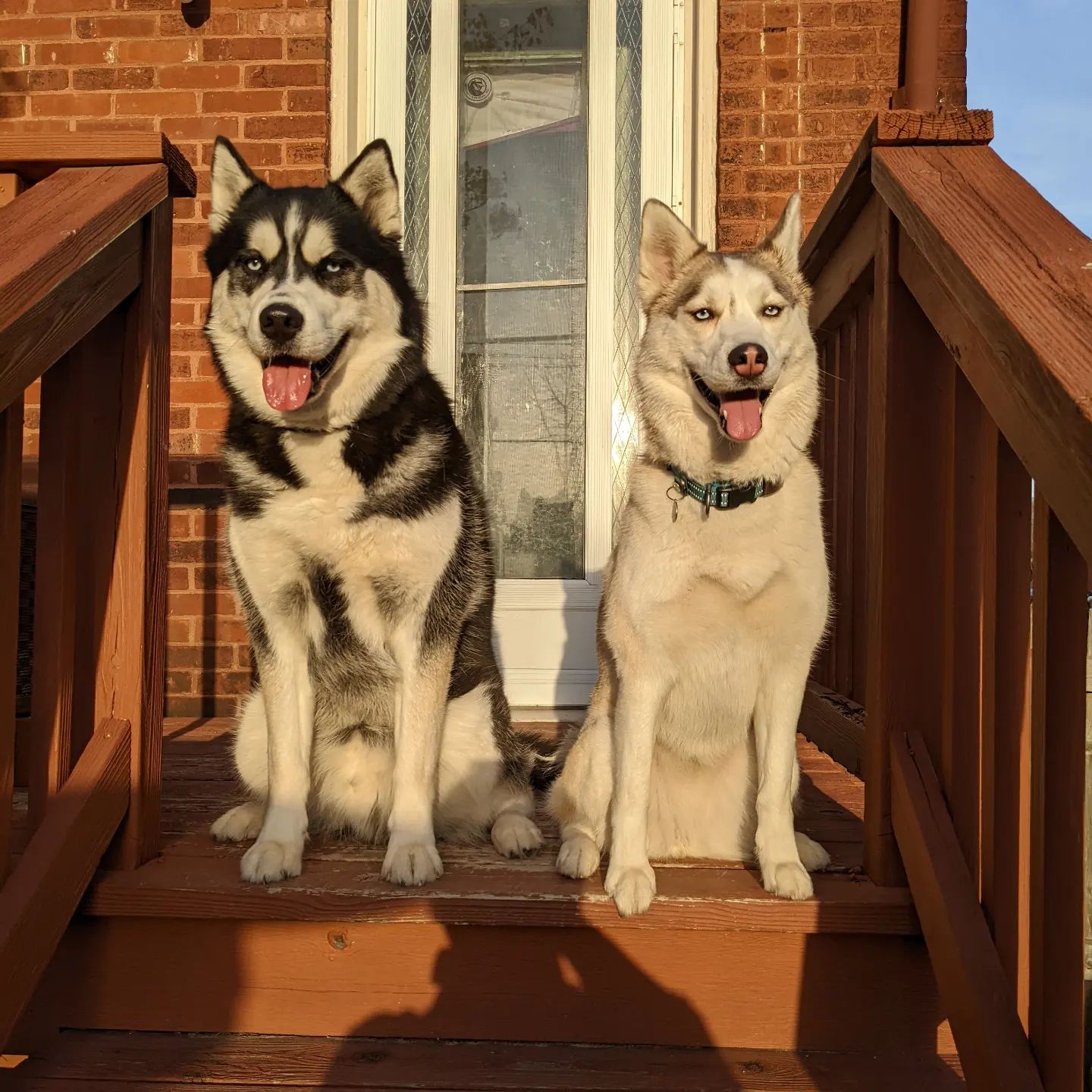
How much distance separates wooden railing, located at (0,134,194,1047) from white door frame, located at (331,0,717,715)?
2.14 m

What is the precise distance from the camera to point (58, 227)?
1820 mm

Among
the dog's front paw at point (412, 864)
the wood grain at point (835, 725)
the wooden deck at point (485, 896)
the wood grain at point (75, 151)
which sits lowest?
the wooden deck at point (485, 896)

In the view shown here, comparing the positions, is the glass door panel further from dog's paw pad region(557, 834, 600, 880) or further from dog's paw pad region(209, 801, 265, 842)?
dog's paw pad region(557, 834, 600, 880)

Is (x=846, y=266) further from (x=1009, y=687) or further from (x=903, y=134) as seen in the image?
(x=1009, y=687)

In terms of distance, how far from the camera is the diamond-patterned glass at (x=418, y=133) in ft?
14.2

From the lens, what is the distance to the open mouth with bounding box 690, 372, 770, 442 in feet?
6.89

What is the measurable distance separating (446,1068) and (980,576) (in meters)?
1.35

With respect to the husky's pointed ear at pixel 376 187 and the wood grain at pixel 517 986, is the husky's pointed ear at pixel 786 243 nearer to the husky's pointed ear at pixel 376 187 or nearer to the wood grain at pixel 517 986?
the husky's pointed ear at pixel 376 187

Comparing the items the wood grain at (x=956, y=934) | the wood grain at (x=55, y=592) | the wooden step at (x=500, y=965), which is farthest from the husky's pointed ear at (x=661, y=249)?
the wooden step at (x=500, y=965)

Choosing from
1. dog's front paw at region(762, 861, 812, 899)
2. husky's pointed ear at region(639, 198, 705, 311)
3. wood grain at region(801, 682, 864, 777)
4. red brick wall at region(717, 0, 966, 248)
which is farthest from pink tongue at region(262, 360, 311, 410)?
red brick wall at region(717, 0, 966, 248)

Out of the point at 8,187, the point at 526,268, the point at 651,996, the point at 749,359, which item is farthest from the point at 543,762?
the point at 526,268

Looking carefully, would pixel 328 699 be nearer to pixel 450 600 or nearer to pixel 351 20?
pixel 450 600

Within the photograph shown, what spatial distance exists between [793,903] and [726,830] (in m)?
0.36

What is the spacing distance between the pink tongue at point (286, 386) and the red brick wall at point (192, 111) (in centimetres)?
201
